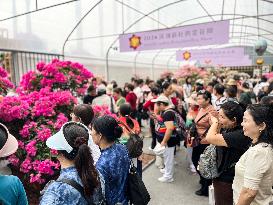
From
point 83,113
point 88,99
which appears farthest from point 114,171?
point 88,99

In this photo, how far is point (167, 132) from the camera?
12.3 ft

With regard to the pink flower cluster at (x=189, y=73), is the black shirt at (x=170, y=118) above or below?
below

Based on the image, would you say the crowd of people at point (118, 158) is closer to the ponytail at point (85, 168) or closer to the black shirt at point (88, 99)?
the ponytail at point (85, 168)

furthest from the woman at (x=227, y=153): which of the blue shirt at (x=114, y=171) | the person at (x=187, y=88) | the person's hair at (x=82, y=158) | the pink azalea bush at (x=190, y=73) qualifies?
the pink azalea bush at (x=190, y=73)

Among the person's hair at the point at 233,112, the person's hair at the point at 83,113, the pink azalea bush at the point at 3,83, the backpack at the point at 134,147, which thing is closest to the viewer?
the person's hair at the point at 233,112

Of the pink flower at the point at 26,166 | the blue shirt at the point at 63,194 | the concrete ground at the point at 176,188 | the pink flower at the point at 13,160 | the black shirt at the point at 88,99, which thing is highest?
the black shirt at the point at 88,99

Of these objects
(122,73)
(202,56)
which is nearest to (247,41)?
(202,56)

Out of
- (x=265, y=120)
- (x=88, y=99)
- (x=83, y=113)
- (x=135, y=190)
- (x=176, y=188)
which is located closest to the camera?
(x=265, y=120)

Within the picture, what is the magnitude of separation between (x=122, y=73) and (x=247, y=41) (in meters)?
8.18

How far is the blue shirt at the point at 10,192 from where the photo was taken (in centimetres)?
131

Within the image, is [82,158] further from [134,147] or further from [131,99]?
[131,99]

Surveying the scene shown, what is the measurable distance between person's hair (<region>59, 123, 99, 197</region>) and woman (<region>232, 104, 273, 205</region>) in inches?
37.8

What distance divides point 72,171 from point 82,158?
10cm

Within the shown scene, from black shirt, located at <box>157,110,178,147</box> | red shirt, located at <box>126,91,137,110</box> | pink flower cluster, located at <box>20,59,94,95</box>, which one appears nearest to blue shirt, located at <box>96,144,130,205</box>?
black shirt, located at <box>157,110,178,147</box>
